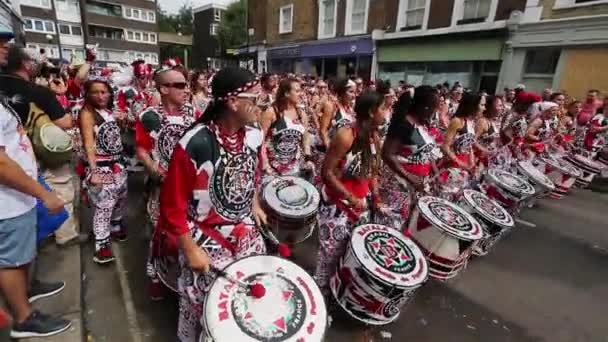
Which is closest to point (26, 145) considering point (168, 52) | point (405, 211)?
point (405, 211)

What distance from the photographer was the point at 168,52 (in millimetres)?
56688

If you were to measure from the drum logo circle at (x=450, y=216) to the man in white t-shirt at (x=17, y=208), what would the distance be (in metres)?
3.13

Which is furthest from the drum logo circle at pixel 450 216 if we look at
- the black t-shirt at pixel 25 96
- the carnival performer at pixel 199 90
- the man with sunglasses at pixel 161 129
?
the carnival performer at pixel 199 90

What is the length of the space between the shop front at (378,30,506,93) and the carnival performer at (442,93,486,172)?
10.5 meters

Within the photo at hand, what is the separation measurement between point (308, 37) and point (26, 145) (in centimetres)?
2259

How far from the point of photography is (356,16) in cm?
1902

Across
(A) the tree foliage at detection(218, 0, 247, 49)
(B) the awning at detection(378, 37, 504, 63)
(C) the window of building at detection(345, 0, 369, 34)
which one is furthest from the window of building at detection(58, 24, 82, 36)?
(B) the awning at detection(378, 37, 504, 63)

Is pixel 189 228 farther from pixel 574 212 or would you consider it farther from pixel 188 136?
pixel 574 212

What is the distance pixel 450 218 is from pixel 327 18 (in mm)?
20509

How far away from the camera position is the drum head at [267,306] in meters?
1.47

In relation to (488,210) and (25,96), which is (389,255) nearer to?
(488,210)

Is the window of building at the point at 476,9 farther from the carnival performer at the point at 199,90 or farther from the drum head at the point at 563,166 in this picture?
the carnival performer at the point at 199,90

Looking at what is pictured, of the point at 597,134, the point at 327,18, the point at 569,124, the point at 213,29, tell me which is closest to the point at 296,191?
the point at 597,134

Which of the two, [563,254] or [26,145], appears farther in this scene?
[563,254]
